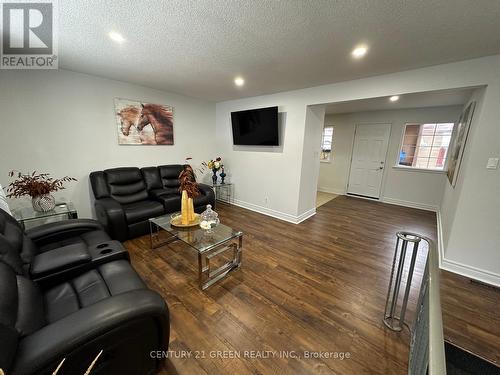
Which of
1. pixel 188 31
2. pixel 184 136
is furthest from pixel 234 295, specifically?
pixel 184 136

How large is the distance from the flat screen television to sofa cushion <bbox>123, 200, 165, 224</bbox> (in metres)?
2.08

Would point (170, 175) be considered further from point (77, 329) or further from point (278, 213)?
point (77, 329)

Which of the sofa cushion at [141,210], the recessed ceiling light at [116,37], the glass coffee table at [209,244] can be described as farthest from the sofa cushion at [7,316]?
the recessed ceiling light at [116,37]

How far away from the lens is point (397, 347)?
1.44 metres

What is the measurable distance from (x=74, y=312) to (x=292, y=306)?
154 centimetres

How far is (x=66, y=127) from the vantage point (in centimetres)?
287

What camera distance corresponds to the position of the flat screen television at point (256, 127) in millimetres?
3652

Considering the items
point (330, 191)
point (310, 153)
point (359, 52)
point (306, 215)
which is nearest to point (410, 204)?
point (330, 191)

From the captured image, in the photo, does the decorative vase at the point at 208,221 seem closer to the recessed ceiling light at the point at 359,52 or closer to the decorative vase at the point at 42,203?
the decorative vase at the point at 42,203

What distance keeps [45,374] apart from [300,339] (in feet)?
4.68

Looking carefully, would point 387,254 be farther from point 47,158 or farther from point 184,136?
point 47,158

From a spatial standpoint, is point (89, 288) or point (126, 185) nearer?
point (89, 288)

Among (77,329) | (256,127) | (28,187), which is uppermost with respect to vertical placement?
(256,127)

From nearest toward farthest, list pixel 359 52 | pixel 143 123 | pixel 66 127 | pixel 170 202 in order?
pixel 359 52 < pixel 66 127 < pixel 170 202 < pixel 143 123
